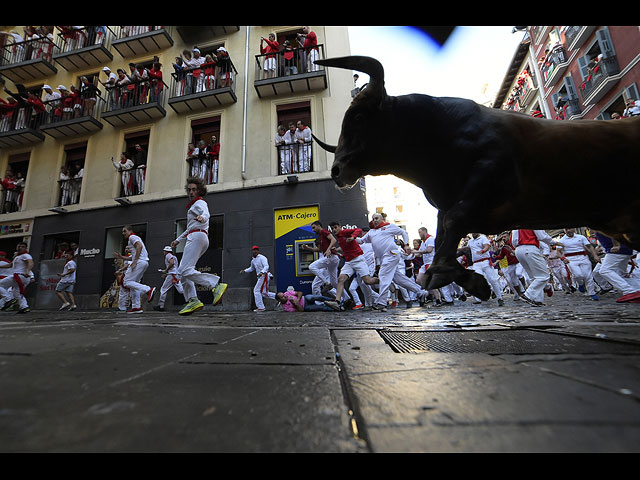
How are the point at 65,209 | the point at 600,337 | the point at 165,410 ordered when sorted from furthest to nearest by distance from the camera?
the point at 65,209 < the point at 600,337 < the point at 165,410

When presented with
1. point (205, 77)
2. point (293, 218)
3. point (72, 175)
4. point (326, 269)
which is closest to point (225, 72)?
point (205, 77)

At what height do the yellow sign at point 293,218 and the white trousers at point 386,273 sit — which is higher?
the yellow sign at point 293,218

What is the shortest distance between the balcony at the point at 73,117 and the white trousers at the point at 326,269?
12964 millimetres

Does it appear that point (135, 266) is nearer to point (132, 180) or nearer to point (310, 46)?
point (132, 180)

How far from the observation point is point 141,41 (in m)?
14.5

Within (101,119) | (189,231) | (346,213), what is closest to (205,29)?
(101,119)

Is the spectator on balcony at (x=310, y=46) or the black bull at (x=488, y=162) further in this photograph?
the spectator on balcony at (x=310, y=46)

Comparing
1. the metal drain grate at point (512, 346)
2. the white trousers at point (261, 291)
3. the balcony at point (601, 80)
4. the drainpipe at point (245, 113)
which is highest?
the balcony at point (601, 80)

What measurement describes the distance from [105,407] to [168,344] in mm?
1134

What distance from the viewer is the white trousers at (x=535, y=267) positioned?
601 centimetres

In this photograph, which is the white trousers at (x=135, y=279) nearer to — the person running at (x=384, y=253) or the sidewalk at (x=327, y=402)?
the person running at (x=384, y=253)

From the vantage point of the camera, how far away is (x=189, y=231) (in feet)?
19.1

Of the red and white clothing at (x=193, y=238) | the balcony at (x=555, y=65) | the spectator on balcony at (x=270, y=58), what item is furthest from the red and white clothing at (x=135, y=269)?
the balcony at (x=555, y=65)
